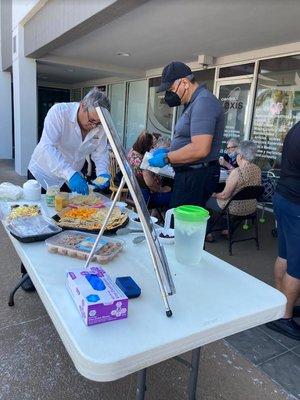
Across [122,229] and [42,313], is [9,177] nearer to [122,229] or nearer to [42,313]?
[42,313]

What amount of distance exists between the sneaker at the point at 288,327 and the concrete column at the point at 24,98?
651 centimetres

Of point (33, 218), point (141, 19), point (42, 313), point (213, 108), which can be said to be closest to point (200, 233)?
point (33, 218)

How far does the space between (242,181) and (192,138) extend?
62.4 inches

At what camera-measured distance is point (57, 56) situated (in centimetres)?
707

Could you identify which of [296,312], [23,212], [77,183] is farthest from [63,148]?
[296,312]

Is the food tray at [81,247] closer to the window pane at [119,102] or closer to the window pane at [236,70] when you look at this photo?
the window pane at [236,70]

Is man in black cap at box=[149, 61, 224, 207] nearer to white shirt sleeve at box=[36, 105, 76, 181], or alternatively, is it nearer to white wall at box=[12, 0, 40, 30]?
white shirt sleeve at box=[36, 105, 76, 181]

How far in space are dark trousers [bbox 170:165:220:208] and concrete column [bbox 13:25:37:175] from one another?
19.2ft

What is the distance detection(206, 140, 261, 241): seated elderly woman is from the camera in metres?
3.34

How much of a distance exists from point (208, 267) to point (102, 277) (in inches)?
18.1

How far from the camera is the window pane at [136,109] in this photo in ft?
27.9

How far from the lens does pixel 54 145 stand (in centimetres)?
218

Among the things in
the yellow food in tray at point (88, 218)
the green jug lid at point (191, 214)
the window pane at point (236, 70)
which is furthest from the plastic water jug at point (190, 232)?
the window pane at point (236, 70)

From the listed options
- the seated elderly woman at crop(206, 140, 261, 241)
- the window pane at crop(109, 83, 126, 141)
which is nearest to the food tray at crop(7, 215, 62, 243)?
the seated elderly woman at crop(206, 140, 261, 241)
